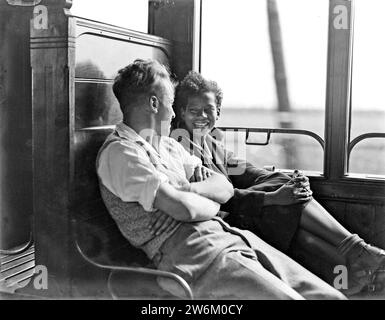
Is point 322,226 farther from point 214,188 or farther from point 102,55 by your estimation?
point 102,55

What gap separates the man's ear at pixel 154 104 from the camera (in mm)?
1875

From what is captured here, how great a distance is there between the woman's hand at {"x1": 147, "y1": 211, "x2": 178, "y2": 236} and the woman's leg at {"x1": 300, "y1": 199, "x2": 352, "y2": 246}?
2.28 ft

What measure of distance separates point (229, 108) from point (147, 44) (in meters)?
0.50

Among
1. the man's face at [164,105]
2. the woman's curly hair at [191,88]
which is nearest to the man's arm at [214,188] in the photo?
the man's face at [164,105]

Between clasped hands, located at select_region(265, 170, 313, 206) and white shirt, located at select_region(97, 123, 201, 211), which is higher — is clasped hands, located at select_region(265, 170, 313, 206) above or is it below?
below

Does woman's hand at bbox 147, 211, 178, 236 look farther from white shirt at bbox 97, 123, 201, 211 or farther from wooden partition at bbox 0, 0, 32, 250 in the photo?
wooden partition at bbox 0, 0, 32, 250

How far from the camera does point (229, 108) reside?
2.52 m

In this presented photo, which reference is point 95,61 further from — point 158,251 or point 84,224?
point 158,251

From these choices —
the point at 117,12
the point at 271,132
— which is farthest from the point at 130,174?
the point at 271,132

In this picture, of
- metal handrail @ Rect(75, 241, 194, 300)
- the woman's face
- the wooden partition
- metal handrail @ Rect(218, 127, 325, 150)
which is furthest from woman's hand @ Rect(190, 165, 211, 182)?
the wooden partition

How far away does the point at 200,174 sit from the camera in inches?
80.3

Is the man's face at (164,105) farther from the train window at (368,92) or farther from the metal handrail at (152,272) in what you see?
the train window at (368,92)

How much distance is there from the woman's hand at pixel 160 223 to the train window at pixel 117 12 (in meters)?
0.85

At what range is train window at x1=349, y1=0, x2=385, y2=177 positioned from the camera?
2.39 meters
